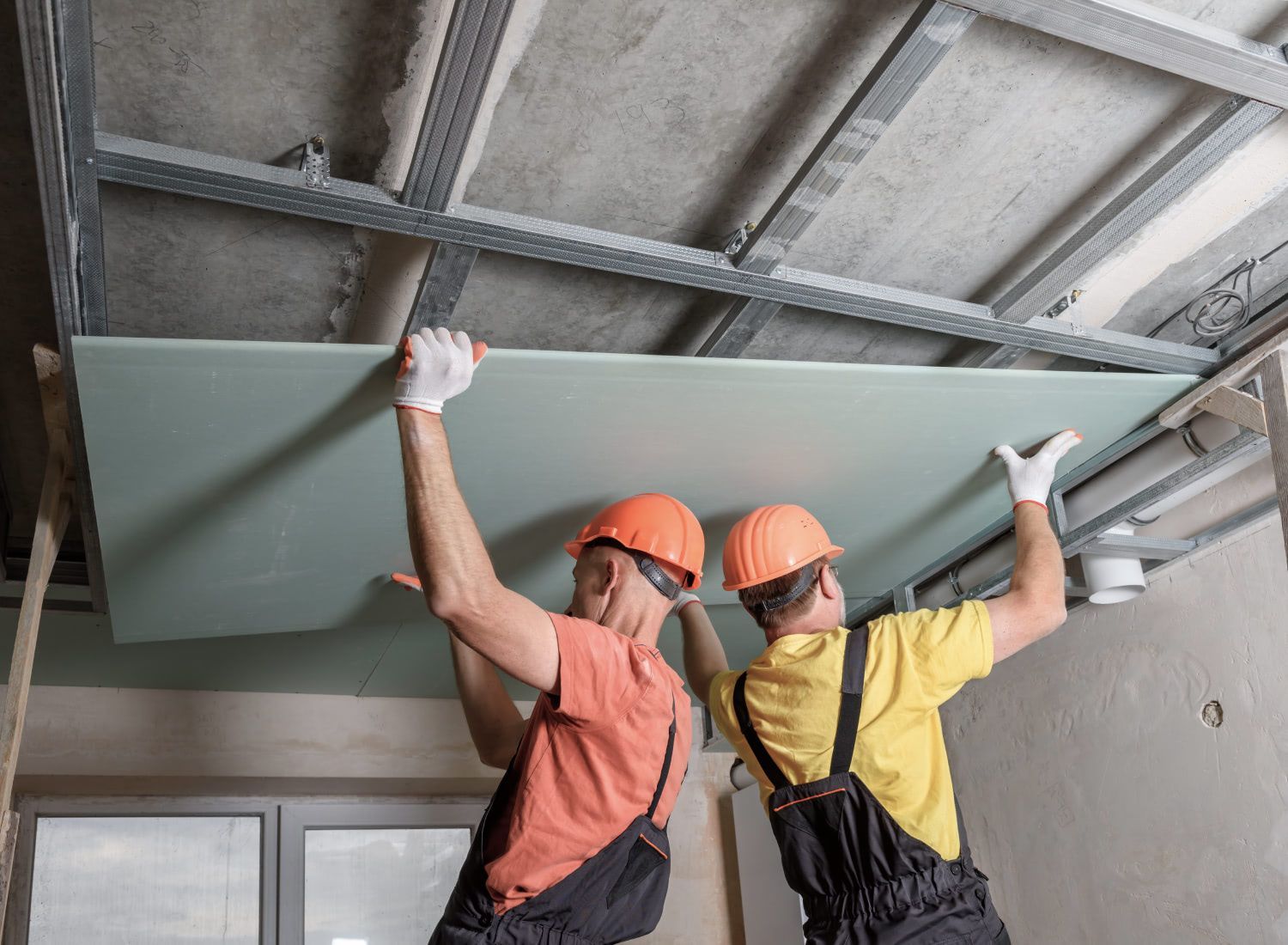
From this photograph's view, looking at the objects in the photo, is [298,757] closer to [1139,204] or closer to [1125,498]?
[1125,498]

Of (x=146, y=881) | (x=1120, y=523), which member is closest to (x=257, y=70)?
(x=1120, y=523)

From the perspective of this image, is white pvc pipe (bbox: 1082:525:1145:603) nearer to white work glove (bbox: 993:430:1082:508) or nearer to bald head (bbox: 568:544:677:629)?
white work glove (bbox: 993:430:1082:508)

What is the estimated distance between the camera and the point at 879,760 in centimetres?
206

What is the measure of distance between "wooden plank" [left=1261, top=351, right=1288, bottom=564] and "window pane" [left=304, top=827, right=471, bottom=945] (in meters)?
3.80

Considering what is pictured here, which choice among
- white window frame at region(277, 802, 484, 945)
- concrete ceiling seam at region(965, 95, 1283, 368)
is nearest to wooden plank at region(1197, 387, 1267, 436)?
concrete ceiling seam at region(965, 95, 1283, 368)

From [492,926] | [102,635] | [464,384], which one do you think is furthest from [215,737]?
[464,384]

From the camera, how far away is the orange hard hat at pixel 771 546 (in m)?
2.32

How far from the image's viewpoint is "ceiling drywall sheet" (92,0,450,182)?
5.44 ft

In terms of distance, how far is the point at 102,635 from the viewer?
3555 mm

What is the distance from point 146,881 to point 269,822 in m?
0.51

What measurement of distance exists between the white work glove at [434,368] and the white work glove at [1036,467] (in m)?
1.40

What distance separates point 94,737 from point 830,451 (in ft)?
10.8

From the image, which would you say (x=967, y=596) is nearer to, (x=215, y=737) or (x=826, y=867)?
(x=826, y=867)

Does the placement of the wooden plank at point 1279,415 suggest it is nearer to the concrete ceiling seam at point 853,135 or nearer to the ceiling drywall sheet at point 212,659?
the concrete ceiling seam at point 853,135
